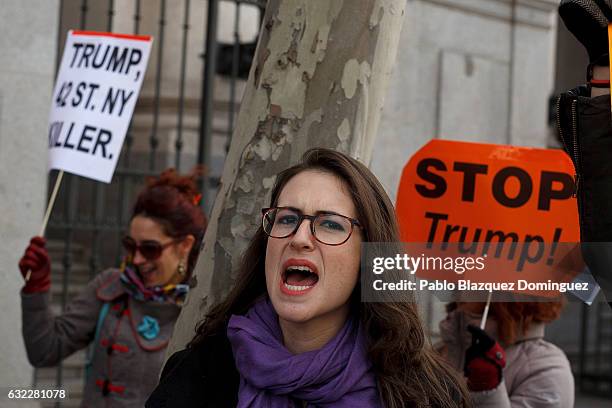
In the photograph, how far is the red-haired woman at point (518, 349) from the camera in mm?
3289

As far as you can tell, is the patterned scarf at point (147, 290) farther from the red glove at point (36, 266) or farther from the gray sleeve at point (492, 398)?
the gray sleeve at point (492, 398)

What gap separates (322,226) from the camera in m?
2.26

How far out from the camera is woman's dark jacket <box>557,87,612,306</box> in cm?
185

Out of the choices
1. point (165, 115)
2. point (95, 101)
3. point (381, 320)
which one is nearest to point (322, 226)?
point (381, 320)

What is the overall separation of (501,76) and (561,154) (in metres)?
5.87

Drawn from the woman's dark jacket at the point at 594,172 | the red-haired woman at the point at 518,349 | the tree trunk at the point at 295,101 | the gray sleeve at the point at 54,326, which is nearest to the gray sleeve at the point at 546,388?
the red-haired woman at the point at 518,349

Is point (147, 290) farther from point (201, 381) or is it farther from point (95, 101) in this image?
point (201, 381)

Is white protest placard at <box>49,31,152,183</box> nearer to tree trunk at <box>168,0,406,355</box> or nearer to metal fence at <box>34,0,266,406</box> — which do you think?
tree trunk at <box>168,0,406,355</box>

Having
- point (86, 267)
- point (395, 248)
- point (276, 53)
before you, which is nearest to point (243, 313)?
point (395, 248)

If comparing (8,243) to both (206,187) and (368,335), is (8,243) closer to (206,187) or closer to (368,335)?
(206,187)

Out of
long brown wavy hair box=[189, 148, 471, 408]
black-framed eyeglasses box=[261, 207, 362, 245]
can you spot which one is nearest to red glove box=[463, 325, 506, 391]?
long brown wavy hair box=[189, 148, 471, 408]

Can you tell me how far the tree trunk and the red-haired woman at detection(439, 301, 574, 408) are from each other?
2.98 ft

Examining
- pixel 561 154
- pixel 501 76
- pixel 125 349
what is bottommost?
pixel 125 349

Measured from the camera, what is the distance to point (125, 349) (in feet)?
12.4
